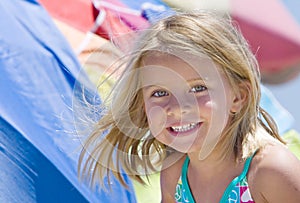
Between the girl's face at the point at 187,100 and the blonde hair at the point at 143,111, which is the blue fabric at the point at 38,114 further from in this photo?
the girl's face at the point at 187,100

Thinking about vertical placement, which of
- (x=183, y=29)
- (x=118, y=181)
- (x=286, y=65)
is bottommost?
(x=286, y=65)

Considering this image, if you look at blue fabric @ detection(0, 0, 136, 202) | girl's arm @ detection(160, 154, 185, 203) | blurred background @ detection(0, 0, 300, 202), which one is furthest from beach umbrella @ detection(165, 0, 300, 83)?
girl's arm @ detection(160, 154, 185, 203)

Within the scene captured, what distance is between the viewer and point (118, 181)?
1.49 m

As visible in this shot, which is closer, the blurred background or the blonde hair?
the blonde hair

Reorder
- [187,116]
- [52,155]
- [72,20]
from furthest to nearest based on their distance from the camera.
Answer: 1. [72,20]
2. [52,155]
3. [187,116]

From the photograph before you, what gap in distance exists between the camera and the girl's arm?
1.39 meters

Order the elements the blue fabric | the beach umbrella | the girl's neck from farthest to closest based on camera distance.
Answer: the beach umbrella, the blue fabric, the girl's neck

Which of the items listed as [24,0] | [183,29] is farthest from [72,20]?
[183,29]

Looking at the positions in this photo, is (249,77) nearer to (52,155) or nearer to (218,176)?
(218,176)

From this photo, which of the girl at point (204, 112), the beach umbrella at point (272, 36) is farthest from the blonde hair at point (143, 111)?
the beach umbrella at point (272, 36)

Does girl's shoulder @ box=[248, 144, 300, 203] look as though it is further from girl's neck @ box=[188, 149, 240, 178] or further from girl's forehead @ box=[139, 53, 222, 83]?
girl's forehead @ box=[139, 53, 222, 83]

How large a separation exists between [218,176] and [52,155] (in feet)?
1.13

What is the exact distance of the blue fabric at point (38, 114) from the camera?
1372mm

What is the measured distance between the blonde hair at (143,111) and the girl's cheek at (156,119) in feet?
0.20
